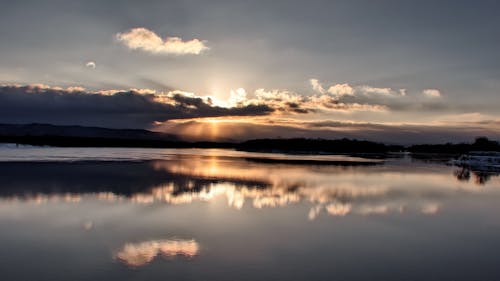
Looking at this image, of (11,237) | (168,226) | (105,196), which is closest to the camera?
(11,237)

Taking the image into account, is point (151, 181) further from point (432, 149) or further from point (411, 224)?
point (432, 149)

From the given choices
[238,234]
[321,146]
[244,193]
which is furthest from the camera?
[321,146]

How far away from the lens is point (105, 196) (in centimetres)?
1434

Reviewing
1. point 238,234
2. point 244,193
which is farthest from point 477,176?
point 238,234

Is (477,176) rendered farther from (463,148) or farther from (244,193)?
(463,148)

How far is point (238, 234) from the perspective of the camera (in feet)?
31.4

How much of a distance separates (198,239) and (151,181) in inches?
436

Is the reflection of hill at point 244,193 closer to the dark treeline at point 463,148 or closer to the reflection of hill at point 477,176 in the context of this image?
the reflection of hill at point 477,176

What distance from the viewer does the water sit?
22.8ft

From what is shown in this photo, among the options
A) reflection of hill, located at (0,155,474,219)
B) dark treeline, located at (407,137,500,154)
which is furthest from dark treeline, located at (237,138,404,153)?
reflection of hill, located at (0,155,474,219)

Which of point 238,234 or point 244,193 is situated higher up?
point 244,193

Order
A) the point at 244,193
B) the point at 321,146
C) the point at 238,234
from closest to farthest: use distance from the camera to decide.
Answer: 1. the point at 238,234
2. the point at 244,193
3. the point at 321,146

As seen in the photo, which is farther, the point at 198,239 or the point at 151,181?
the point at 151,181

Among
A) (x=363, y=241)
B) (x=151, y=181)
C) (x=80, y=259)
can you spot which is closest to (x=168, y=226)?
(x=80, y=259)
